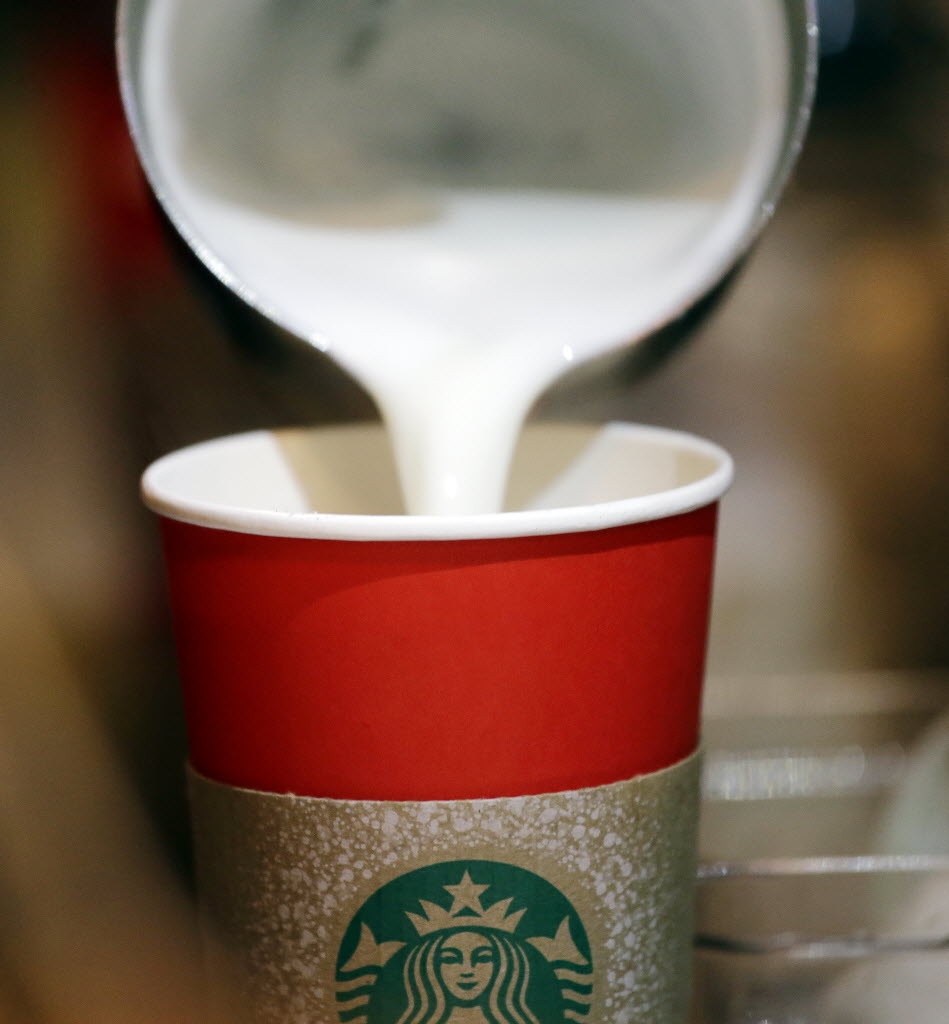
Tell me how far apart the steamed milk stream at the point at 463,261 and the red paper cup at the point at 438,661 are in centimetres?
10

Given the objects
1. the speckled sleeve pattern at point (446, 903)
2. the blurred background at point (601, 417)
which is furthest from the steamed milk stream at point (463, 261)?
the speckled sleeve pattern at point (446, 903)

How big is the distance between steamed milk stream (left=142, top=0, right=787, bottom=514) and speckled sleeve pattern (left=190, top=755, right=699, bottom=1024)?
14 centimetres

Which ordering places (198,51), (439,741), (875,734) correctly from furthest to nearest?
(875,734) < (198,51) < (439,741)

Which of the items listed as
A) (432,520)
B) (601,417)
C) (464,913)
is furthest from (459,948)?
(601,417)

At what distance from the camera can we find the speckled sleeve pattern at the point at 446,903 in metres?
0.36

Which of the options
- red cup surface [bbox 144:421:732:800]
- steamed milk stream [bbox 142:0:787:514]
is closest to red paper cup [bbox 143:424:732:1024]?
red cup surface [bbox 144:421:732:800]

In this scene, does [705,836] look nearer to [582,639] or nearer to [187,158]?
[582,639]

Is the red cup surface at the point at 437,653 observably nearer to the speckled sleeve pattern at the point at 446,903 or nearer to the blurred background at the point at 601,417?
the speckled sleeve pattern at the point at 446,903

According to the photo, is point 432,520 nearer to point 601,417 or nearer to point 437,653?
point 437,653

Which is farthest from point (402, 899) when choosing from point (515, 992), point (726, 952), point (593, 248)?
point (593, 248)

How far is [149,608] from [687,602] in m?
0.27

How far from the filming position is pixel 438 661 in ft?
1.14

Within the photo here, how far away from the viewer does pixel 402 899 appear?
1.19 ft

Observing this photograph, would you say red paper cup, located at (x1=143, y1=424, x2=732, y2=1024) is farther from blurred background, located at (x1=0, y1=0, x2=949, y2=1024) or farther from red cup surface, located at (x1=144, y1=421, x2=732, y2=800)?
blurred background, located at (x1=0, y1=0, x2=949, y2=1024)
